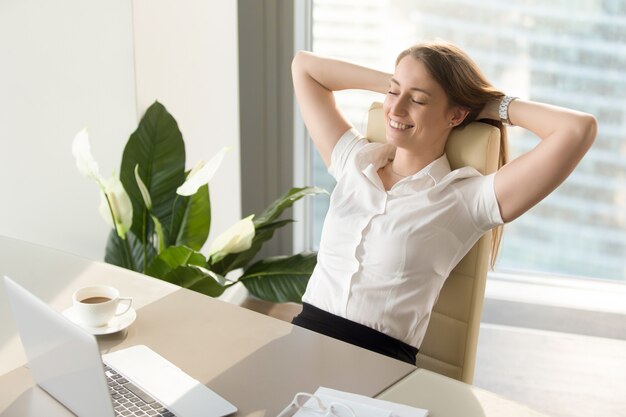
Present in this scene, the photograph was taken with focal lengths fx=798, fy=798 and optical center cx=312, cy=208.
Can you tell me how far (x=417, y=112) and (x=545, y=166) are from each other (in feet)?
1.03

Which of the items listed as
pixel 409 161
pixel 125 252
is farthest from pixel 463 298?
pixel 125 252

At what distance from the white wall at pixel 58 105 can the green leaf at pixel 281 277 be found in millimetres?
557

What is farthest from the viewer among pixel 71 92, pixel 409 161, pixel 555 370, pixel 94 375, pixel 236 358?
pixel 555 370

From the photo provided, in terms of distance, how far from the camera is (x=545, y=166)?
66.0 inches

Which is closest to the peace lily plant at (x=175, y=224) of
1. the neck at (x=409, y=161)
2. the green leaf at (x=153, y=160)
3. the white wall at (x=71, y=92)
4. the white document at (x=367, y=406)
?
the green leaf at (x=153, y=160)

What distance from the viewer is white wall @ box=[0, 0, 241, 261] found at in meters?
2.27

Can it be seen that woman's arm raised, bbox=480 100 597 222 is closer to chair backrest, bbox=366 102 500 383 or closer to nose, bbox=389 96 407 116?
chair backrest, bbox=366 102 500 383

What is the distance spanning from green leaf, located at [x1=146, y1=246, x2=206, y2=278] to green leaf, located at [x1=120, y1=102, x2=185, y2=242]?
0.21 m

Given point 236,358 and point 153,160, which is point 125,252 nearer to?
point 153,160

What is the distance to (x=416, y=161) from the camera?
187 centimetres

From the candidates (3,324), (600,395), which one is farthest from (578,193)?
(3,324)

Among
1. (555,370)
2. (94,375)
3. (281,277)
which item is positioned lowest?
(555,370)

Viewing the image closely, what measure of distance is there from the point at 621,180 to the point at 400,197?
1.51 meters

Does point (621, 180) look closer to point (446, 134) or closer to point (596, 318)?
point (596, 318)
